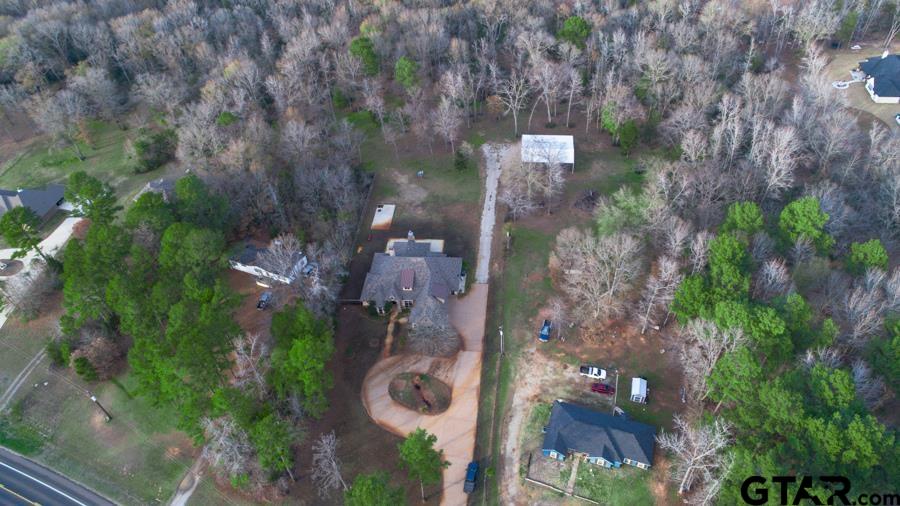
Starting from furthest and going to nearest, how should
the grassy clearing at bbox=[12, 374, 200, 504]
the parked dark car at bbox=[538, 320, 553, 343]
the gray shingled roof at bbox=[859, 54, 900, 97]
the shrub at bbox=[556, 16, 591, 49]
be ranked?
the shrub at bbox=[556, 16, 591, 49] < the gray shingled roof at bbox=[859, 54, 900, 97] < the parked dark car at bbox=[538, 320, 553, 343] < the grassy clearing at bbox=[12, 374, 200, 504]

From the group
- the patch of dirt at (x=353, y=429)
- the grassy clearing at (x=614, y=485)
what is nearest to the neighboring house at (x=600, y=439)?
the grassy clearing at (x=614, y=485)

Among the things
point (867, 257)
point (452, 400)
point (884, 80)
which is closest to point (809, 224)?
point (867, 257)

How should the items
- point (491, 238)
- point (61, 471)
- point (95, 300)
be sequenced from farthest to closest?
point (491, 238) → point (95, 300) → point (61, 471)

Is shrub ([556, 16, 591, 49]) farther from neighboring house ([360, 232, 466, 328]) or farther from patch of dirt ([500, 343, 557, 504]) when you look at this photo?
patch of dirt ([500, 343, 557, 504])

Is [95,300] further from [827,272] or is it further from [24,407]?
[827,272]

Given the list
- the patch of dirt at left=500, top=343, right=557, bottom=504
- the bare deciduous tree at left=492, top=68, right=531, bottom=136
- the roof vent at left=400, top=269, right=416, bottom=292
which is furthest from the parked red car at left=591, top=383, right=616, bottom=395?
the bare deciduous tree at left=492, top=68, right=531, bottom=136

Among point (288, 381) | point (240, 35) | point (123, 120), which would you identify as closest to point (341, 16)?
point (240, 35)

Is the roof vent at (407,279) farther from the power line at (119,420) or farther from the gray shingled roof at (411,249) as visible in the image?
the power line at (119,420)
